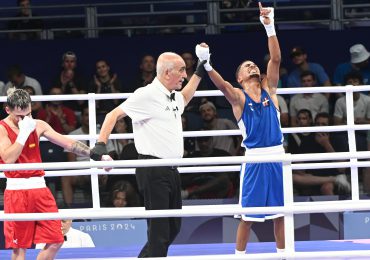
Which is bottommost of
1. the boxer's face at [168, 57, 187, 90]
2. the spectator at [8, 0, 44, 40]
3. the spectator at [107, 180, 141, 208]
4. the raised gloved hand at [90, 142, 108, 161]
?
the spectator at [107, 180, 141, 208]

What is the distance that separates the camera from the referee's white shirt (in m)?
6.65

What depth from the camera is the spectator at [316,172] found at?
10.5m

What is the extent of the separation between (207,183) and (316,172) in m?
1.09

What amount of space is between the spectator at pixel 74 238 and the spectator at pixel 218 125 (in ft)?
7.24

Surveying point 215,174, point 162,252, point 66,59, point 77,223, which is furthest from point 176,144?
point 66,59

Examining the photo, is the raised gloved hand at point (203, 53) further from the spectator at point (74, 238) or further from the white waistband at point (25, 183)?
the spectator at point (74, 238)

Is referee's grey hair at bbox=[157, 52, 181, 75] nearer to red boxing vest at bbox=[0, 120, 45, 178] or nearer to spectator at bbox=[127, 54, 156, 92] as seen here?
red boxing vest at bbox=[0, 120, 45, 178]

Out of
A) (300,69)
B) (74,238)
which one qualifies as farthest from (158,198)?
(300,69)

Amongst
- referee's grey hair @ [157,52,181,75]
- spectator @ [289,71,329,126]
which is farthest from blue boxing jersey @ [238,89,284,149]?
spectator @ [289,71,329,126]

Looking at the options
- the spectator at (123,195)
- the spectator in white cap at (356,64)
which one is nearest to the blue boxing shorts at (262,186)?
the spectator at (123,195)

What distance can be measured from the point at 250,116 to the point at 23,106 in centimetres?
162

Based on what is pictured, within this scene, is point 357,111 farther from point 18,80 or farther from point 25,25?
point 25,25

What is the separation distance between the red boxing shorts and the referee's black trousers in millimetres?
623

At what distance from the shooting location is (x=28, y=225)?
267 inches
